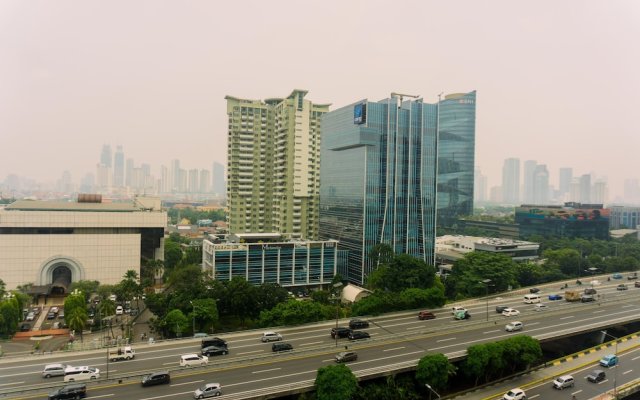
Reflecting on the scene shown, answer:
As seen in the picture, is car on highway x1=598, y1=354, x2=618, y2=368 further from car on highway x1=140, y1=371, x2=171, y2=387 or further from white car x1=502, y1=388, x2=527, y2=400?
car on highway x1=140, y1=371, x2=171, y2=387

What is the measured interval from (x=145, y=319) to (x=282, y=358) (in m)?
19.8

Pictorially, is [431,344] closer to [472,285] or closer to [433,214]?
[472,285]

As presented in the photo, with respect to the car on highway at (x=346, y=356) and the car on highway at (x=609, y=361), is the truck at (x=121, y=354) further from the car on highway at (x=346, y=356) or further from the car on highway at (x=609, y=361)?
the car on highway at (x=609, y=361)

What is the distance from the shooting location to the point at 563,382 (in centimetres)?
2275

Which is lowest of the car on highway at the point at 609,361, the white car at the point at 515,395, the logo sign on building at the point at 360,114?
the white car at the point at 515,395

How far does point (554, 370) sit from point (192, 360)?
21.9m

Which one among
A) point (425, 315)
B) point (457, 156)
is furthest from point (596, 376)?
point (457, 156)

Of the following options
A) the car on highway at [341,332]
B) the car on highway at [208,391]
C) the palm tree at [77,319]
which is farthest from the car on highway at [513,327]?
the palm tree at [77,319]

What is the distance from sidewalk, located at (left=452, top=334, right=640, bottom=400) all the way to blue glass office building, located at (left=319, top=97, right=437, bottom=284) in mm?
23537

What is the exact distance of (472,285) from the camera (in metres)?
42.2

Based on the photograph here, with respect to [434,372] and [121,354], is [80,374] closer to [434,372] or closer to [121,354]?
[121,354]

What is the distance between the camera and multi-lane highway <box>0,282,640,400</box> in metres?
19.5

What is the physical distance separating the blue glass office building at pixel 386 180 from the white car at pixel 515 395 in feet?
91.7

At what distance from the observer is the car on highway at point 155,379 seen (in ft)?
63.8
